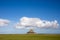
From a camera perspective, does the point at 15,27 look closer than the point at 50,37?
Yes

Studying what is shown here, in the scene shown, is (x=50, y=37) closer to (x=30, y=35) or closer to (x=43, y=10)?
(x=30, y=35)

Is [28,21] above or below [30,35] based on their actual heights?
above

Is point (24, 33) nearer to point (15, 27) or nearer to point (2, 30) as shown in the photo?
point (15, 27)

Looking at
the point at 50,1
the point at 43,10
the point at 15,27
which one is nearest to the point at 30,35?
the point at 15,27

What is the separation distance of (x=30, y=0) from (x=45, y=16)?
0.88 metres

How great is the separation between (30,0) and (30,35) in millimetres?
1440

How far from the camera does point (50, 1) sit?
16.3 feet

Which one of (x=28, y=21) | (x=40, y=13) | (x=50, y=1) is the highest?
(x=50, y=1)

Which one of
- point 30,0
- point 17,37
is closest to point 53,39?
point 17,37

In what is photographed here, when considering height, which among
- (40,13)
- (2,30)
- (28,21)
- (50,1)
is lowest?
(2,30)

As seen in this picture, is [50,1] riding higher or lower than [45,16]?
higher

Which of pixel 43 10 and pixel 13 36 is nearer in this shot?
pixel 13 36

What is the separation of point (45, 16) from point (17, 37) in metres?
1.38

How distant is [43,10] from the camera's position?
4.96 m
